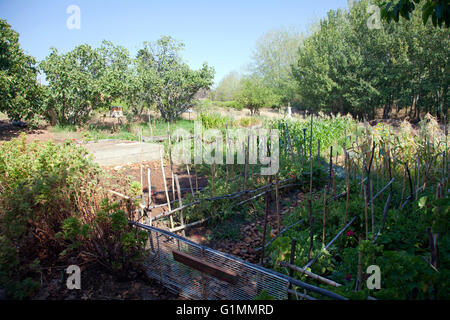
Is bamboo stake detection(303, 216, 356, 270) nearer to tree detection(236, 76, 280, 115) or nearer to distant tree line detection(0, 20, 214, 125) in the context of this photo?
distant tree line detection(0, 20, 214, 125)

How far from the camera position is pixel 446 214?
160 centimetres

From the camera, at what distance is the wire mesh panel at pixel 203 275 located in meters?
1.89

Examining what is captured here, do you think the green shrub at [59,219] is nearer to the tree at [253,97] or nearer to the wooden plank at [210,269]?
the wooden plank at [210,269]

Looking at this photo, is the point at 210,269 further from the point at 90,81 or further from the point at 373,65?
the point at 373,65

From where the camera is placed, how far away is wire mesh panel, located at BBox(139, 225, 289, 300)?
1.89 metres

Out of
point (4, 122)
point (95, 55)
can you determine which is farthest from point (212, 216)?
point (4, 122)

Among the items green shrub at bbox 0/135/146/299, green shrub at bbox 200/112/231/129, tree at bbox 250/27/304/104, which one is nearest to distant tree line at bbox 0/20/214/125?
green shrub at bbox 200/112/231/129

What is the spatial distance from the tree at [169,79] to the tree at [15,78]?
4.85m

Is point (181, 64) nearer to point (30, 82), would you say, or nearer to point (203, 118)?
point (203, 118)

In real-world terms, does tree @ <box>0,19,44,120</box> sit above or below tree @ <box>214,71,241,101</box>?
below

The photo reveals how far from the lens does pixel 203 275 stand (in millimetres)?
2072

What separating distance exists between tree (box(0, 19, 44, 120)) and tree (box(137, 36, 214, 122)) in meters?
4.85

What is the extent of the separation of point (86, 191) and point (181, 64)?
1330cm

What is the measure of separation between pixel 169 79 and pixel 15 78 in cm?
661
